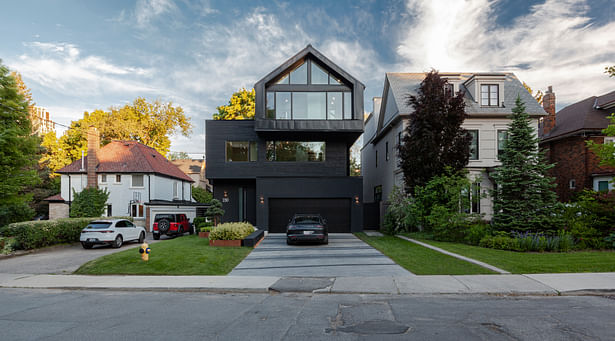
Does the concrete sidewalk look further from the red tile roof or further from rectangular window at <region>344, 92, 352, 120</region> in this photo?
the red tile roof

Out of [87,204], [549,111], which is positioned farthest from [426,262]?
[87,204]

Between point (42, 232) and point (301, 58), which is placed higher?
point (301, 58)

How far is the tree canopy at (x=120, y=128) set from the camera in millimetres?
39406

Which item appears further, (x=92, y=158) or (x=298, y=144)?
(x=92, y=158)

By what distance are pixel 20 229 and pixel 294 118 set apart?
49.6 feet

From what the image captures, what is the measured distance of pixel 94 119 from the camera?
40.1 m

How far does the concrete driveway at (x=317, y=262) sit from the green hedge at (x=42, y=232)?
10.4 m

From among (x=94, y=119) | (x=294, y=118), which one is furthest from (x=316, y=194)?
(x=94, y=119)

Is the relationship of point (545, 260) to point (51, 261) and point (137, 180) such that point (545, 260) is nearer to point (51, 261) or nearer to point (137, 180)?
point (51, 261)

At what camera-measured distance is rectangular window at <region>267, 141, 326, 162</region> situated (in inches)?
951

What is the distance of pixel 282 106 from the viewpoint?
76.4ft

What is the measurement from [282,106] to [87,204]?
17.8 meters

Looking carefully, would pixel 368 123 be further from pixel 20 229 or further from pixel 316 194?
pixel 20 229

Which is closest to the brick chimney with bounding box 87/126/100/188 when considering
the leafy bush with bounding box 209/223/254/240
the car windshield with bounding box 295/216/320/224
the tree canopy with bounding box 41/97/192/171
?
the tree canopy with bounding box 41/97/192/171
